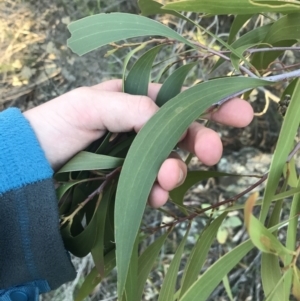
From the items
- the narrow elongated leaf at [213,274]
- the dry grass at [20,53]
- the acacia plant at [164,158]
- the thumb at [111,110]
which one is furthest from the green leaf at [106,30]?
the dry grass at [20,53]

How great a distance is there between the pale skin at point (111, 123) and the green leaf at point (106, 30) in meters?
0.11

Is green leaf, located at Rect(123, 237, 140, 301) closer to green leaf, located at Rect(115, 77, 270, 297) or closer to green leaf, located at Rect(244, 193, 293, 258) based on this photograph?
green leaf, located at Rect(115, 77, 270, 297)

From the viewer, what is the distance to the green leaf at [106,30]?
20.5 inches

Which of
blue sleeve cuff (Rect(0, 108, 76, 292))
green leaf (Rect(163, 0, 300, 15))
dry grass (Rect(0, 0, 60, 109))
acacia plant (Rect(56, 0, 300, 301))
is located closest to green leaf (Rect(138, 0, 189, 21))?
acacia plant (Rect(56, 0, 300, 301))

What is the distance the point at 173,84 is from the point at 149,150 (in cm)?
18

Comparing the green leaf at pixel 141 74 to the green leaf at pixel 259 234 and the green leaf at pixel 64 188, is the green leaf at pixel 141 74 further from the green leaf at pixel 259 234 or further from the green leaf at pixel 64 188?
the green leaf at pixel 259 234

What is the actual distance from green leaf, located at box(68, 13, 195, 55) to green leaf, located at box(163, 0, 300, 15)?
0.05m

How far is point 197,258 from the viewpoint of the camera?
0.63 metres

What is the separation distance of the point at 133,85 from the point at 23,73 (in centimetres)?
92

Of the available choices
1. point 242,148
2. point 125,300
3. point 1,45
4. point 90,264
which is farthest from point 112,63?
point 125,300

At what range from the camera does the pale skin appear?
61 centimetres

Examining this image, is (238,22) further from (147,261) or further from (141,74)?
(147,261)

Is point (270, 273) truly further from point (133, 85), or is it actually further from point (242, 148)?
point (242, 148)

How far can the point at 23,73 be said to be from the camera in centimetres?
148
